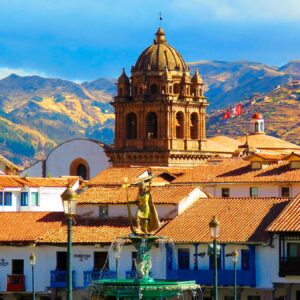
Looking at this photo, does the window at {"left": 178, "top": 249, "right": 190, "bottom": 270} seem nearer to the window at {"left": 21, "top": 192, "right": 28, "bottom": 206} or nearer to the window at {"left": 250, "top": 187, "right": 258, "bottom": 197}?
the window at {"left": 250, "top": 187, "right": 258, "bottom": 197}

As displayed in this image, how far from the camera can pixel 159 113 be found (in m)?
136

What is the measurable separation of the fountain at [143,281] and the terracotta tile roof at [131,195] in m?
28.1

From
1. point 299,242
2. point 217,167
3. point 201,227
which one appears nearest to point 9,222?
point 201,227

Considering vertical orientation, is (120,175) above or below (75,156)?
below

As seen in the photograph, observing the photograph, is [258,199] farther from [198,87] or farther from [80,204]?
[198,87]

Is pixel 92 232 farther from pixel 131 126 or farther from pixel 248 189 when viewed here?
pixel 131 126

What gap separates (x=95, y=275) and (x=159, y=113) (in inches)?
2473

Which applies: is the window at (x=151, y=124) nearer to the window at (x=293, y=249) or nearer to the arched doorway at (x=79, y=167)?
the arched doorway at (x=79, y=167)

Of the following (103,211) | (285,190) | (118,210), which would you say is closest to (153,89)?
(285,190)

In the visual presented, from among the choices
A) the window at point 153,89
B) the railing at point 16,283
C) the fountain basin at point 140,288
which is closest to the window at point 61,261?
the railing at point 16,283

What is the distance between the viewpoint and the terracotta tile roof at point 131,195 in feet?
254

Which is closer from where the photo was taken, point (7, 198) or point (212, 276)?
Answer: point (212, 276)

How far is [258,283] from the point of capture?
7056 cm

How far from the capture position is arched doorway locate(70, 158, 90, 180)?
145375mm
